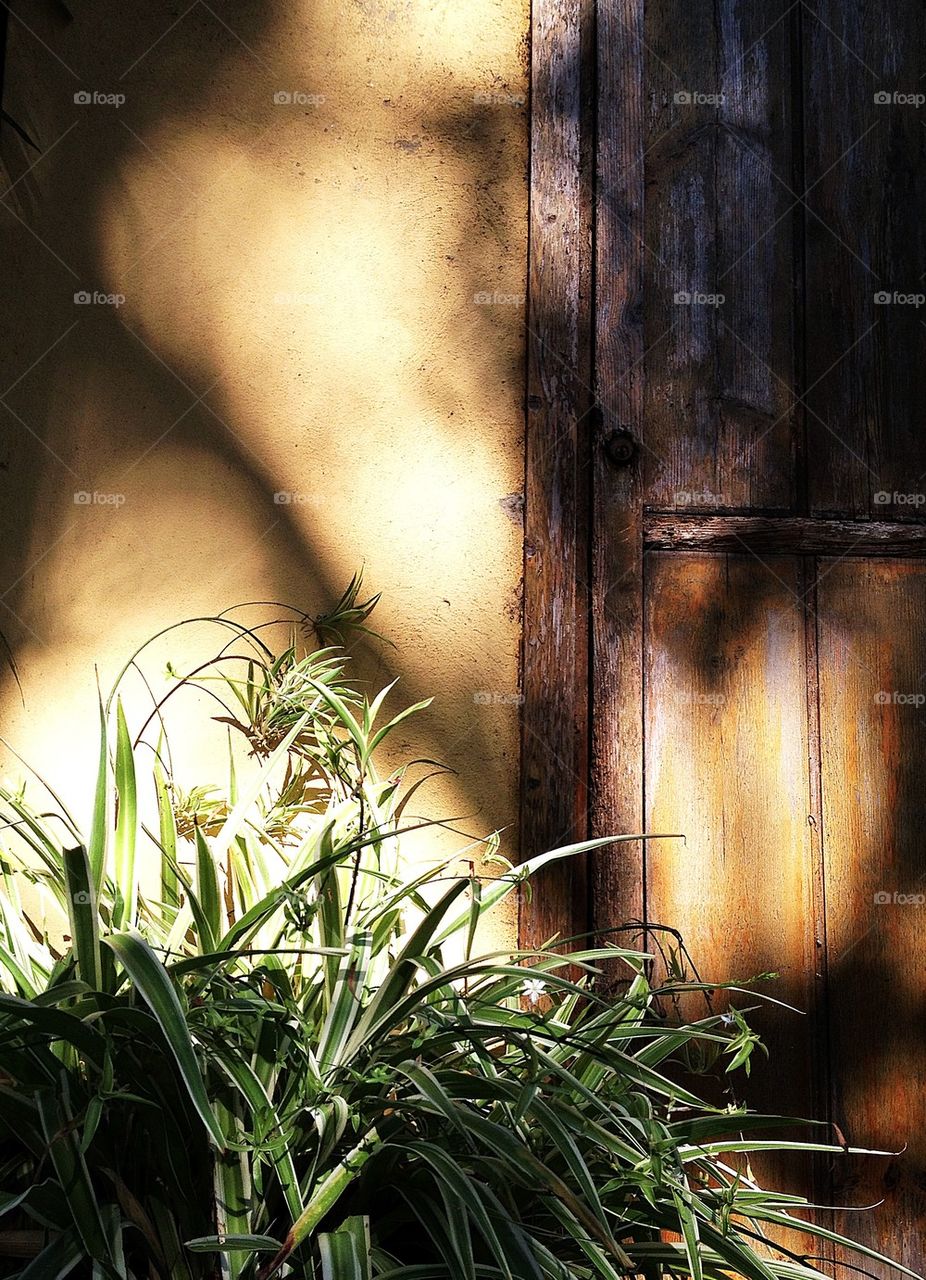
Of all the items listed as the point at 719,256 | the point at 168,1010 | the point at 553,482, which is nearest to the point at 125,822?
the point at 168,1010

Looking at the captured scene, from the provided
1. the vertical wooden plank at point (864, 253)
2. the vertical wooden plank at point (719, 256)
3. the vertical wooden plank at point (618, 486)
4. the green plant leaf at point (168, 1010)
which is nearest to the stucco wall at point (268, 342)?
the vertical wooden plank at point (618, 486)

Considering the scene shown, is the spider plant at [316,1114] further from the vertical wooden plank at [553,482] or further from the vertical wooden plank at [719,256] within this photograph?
the vertical wooden plank at [719,256]

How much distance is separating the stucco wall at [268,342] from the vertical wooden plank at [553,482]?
4cm

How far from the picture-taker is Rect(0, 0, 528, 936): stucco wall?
70.9 inches

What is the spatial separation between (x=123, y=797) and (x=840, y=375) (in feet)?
4.78

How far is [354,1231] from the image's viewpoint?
100cm

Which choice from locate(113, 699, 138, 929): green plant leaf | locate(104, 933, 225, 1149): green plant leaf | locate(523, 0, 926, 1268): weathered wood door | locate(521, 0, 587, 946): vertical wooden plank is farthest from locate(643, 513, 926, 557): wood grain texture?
locate(104, 933, 225, 1149): green plant leaf

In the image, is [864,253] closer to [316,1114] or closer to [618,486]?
[618,486]

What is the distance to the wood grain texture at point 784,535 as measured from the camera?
184 cm

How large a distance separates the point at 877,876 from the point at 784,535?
618 millimetres

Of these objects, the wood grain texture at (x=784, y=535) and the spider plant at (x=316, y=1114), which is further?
the wood grain texture at (x=784, y=535)

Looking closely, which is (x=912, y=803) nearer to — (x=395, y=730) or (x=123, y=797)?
(x=395, y=730)

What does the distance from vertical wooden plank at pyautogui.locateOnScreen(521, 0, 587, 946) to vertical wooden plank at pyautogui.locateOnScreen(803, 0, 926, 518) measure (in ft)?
1.48

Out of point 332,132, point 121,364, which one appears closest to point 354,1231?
point 121,364
